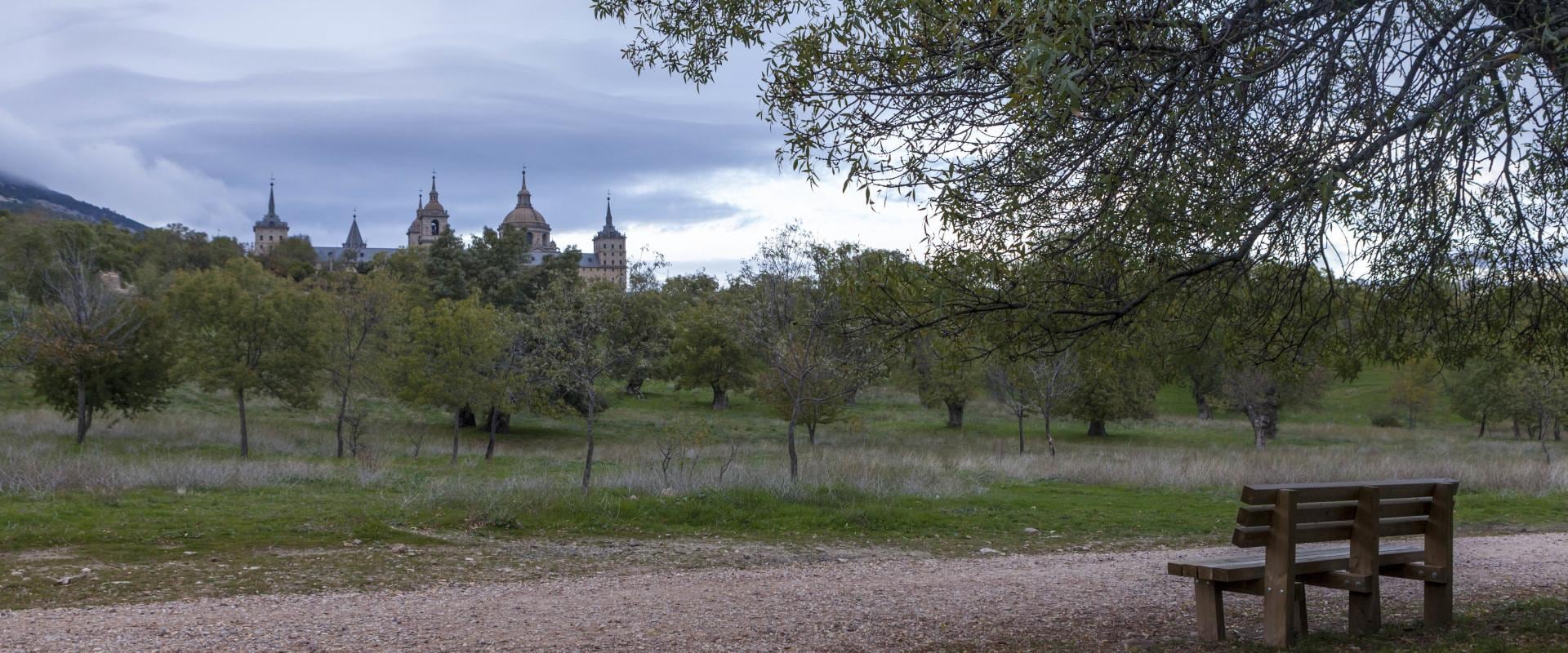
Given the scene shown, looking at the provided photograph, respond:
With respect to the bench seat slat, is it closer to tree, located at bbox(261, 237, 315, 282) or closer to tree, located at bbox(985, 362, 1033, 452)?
tree, located at bbox(985, 362, 1033, 452)

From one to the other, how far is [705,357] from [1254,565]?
1698 inches

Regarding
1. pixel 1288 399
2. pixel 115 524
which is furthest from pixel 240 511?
pixel 1288 399

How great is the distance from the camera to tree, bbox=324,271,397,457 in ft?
107

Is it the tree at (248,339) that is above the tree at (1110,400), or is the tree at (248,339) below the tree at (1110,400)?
above

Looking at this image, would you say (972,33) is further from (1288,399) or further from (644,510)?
(1288,399)

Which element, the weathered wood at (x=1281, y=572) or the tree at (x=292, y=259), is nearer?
the weathered wood at (x=1281, y=572)

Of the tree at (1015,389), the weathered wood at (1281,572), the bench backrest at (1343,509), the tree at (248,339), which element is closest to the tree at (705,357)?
the tree at (1015,389)

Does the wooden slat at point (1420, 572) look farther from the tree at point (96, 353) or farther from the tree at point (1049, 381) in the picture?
the tree at point (96, 353)

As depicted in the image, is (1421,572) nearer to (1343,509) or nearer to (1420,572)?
(1420,572)

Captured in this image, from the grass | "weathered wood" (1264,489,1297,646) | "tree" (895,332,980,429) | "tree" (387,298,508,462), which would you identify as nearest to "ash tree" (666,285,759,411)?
"tree" (895,332,980,429)

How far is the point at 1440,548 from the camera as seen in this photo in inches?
259

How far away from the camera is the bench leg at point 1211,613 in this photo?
21.0 ft

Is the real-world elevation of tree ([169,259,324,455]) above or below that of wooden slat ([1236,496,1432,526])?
above

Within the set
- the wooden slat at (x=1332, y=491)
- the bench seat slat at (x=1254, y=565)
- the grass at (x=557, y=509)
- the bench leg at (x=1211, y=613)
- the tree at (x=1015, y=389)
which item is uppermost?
the tree at (x=1015, y=389)
